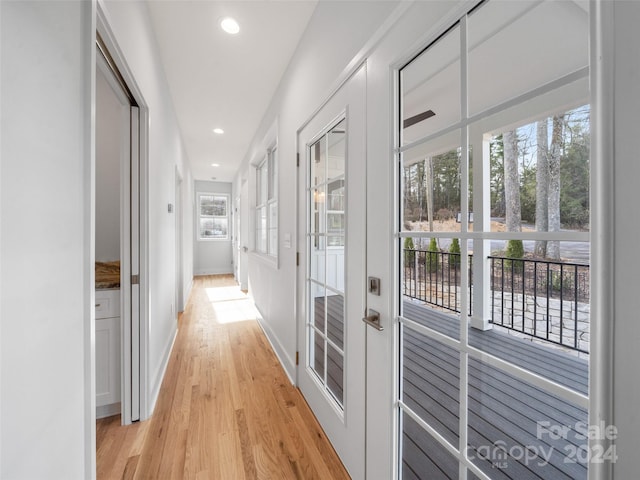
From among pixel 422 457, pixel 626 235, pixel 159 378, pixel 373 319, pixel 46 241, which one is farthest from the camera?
pixel 159 378

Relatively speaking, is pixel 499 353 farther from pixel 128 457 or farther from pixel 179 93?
pixel 179 93

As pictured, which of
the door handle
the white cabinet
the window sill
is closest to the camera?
the door handle

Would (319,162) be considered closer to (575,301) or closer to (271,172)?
(575,301)

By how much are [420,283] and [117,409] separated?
2.22 meters

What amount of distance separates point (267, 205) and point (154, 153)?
5.10 ft

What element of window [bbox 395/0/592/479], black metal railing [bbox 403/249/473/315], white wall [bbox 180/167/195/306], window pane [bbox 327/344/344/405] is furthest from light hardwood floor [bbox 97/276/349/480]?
white wall [bbox 180/167/195/306]

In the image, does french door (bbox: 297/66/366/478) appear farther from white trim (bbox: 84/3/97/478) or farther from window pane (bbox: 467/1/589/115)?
white trim (bbox: 84/3/97/478)

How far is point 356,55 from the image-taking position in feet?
4.23

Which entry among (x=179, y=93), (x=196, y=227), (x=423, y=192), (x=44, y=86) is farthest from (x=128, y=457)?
(x=196, y=227)

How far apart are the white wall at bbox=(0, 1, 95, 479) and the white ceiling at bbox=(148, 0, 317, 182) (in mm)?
1286

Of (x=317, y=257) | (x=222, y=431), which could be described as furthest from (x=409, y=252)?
(x=222, y=431)

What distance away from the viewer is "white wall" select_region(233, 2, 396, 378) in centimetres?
136

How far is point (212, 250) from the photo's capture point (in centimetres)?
788

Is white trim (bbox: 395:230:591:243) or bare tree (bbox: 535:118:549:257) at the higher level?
bare tree (bbox: 535:118:549:257)
